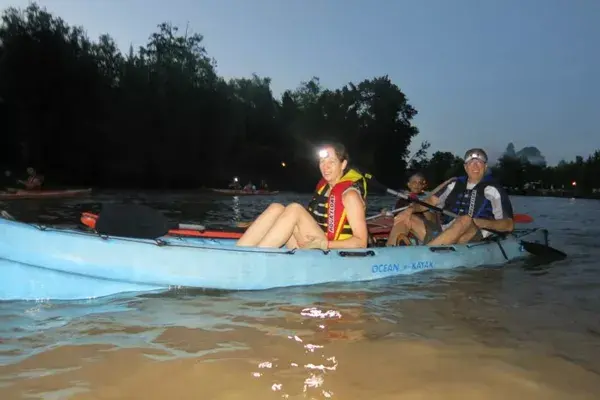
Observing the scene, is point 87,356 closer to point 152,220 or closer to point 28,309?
point 28,309

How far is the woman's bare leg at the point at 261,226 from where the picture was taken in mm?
5309

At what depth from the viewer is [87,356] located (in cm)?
329

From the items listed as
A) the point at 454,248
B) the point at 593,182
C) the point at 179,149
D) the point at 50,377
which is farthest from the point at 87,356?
the point at 593,182

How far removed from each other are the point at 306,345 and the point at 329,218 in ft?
6.67

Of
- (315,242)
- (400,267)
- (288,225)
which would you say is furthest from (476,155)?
(288,225)

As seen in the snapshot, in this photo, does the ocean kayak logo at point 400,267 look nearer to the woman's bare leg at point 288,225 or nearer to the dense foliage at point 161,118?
the woman's bare leg at point 288,225

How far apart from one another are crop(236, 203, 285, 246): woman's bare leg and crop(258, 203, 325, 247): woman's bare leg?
0.19 feet

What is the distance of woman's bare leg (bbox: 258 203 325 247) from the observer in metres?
5.21

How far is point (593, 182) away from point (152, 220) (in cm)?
9081

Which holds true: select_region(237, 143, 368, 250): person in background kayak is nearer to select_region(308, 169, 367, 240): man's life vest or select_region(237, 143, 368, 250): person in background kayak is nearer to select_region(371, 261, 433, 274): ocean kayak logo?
select_region(308, 169, 367, 240): man's life vest

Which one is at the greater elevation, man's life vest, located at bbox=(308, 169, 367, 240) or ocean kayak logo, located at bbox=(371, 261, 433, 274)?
man's life vest, located at bbox=(308, 169, 367, 240)

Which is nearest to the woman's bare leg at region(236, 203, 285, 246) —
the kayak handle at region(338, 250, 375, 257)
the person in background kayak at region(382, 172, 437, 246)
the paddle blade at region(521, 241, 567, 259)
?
the kayak handle at region(338, 250, 375, 257)

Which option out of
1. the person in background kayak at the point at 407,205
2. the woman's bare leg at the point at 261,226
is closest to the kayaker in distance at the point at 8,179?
the person in background kayak at the point at 407,205

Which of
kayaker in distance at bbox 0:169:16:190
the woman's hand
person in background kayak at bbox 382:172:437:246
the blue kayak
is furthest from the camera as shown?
kayaker in distance at bbox 0:169:16:190
